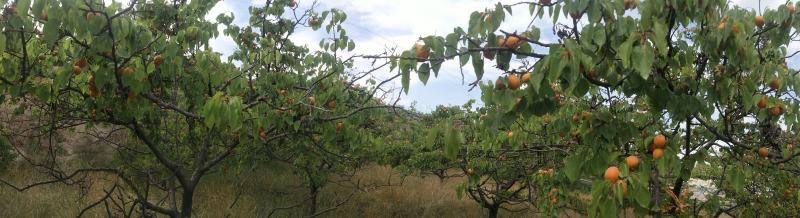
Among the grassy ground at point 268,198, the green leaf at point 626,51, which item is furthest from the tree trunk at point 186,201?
the green leaf at point 626,51

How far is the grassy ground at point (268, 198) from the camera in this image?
342 inches

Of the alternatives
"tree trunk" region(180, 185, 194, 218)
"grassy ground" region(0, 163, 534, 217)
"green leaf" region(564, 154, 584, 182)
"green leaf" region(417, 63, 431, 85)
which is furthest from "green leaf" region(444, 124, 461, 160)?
"grassy ground" region(0, 163, 534, 217)

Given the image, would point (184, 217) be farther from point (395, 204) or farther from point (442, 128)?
point (395, 204)

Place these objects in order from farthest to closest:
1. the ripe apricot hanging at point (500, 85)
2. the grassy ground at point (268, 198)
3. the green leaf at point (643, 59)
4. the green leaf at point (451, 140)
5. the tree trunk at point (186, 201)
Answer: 1. the grassy ground at point (268, 198)
2. the tree trunk at point (186, 201)
3. the ripe apricot hanging at point (500, 85)
4. the green leaf at point (451, 140)
5. the green leaf at point (643, 59)

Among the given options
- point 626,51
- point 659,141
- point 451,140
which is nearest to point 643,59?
point 626,51

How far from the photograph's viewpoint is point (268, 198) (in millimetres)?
12008

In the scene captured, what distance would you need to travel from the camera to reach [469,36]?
2.13 m

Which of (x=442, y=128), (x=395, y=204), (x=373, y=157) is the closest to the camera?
(x=442, y=128)

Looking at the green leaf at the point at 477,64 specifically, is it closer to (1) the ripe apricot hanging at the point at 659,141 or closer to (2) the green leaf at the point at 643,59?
(2) the green leaf at the point at 643,59

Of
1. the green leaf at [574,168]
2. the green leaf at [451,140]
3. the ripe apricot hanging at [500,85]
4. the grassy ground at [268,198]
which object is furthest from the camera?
the grassy ground at [268,198]

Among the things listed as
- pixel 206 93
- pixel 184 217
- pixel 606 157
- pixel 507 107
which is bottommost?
pixel 184 217

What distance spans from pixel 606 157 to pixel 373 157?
24.8 ft

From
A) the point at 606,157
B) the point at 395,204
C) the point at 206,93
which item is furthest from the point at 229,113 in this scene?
the point at 395,204

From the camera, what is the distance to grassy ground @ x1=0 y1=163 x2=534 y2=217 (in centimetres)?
868
